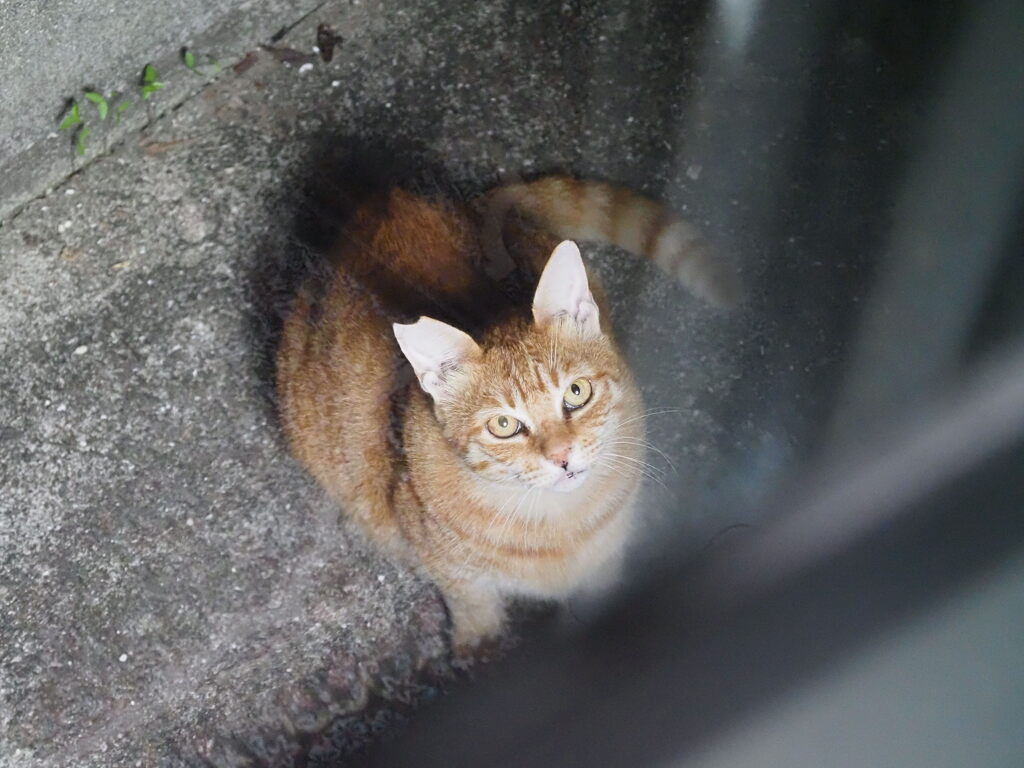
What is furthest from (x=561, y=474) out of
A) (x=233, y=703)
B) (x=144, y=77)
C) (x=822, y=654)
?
(x=144, y=77)

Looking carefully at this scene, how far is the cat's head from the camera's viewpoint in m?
1.64

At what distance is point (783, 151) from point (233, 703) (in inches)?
62.8

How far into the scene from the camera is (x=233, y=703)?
→ 76.1 inches

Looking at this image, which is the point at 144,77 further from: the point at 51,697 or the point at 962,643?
the point at 962,643

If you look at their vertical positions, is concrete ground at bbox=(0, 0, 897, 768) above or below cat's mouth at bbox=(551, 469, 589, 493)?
above

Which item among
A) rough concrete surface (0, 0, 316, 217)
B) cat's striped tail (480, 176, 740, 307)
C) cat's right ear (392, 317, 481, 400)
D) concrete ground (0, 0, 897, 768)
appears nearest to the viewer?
cat's right ear (392, 317, 481, 400)

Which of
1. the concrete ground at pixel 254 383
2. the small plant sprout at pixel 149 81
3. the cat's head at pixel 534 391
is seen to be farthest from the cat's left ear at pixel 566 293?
the small plant sprout at pixel 149 81

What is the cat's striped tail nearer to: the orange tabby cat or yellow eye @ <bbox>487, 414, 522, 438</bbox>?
the orange tabby cat

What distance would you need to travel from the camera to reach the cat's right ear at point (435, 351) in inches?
61.5

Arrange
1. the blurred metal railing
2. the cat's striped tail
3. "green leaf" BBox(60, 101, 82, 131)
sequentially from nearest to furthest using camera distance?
the blurred metal railing
the cat's striped tail
"green leaf" BBox(60, 101, 82, 131)

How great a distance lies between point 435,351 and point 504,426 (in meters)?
0.17

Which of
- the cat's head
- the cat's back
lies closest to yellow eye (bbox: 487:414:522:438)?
the cat's head

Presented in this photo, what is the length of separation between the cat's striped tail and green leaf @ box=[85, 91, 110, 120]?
93 centimetres

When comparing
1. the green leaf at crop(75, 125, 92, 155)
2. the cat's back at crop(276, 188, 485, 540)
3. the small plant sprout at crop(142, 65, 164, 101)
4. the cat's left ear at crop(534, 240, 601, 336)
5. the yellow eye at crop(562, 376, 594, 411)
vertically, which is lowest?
the yellow eye at crop(562, 376, 594, 411)
